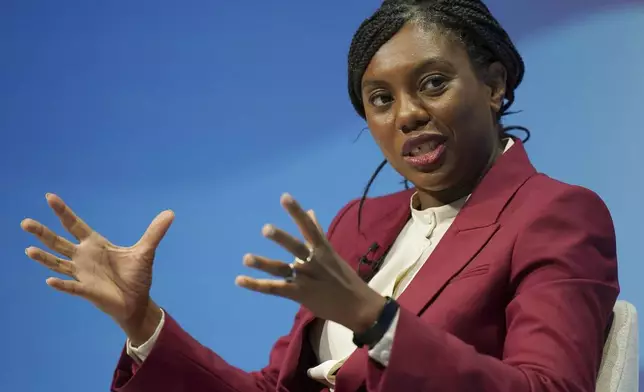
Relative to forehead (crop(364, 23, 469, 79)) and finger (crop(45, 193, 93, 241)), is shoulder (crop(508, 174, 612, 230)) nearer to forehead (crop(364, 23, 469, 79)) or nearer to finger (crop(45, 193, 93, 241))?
forehead (crop(364, 23, 469, 79))

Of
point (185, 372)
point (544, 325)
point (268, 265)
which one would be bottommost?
point (544, 325)

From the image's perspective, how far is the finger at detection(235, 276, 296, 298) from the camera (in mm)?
1053

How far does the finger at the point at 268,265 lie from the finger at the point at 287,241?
2 centimetres

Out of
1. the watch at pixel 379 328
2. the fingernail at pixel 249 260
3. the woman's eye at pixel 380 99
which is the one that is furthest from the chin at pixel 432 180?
the fingernail at pixel 249 260

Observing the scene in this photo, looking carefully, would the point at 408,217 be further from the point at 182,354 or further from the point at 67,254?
the point at 67,254

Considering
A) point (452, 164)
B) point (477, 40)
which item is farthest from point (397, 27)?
point (452, 164)

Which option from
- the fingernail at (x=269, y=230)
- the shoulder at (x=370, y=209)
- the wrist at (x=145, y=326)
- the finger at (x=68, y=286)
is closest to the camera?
the fingernail at (x=269, y=230)

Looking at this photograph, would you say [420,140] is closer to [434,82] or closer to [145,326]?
[434,82]

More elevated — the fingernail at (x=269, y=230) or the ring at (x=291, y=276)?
the fingernail at (x=269, y=230)

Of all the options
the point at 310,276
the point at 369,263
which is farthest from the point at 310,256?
the point at 369,263

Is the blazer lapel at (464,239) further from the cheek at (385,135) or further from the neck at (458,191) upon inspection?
the cheek at (385,135)

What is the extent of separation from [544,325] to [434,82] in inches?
17.0

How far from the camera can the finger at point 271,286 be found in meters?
1.05

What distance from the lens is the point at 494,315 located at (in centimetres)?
133
